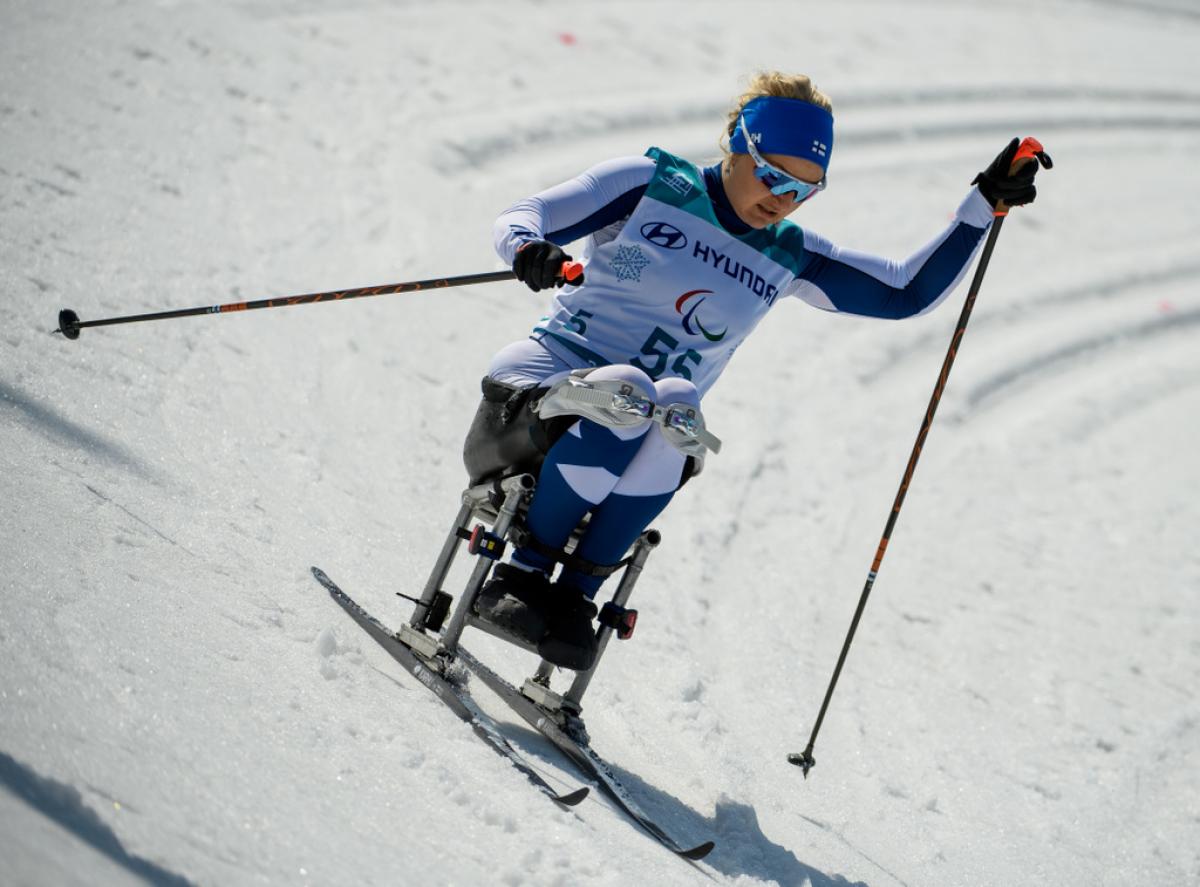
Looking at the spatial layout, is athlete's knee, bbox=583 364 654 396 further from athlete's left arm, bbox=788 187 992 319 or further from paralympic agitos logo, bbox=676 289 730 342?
athlete's left arm, bbox=788 187 992 319

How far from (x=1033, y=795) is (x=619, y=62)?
781 cm

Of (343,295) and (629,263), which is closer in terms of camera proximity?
(629,263)

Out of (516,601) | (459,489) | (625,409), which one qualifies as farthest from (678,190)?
(459,489)

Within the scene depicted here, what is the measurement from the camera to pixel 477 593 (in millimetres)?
3436

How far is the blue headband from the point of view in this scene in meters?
3.56

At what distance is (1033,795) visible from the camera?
4262mm

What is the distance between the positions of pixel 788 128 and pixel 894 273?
2.08 feet

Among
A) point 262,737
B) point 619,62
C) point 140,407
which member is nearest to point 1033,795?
point 262,737

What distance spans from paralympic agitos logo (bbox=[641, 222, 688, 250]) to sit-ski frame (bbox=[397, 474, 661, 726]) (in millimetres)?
758

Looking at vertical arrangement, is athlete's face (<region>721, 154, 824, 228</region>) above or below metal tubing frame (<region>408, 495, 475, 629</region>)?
above

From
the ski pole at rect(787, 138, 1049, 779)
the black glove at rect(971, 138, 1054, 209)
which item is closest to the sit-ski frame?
the ski pole at rect(787, 138, 1049, 779)

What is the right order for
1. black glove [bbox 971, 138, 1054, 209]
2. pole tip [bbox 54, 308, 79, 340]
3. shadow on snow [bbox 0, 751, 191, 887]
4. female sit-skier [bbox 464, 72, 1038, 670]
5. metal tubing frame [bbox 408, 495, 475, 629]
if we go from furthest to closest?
pole tip [bbox 54, 308, 79, 340] → black glove [bbox 971, 138, 1054, 209] → metal tubing frame [bbox 408, 495, 475, 629] → female sit-skier [bbox 464, 72, 1038, 670] → shadow on snow [bbox 0, 751, 191, 887]

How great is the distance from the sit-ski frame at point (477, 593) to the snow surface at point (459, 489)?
0.16 metres

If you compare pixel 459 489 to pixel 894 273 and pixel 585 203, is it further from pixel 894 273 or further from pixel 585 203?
pixel 894 273
